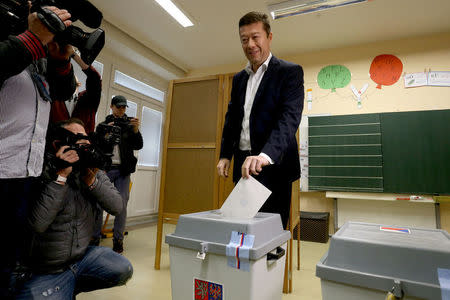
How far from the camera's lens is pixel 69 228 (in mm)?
1002

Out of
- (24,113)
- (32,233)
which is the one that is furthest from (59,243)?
(24,113)

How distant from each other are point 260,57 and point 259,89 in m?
0.15

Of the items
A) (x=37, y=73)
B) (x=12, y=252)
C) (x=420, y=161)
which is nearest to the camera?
(x=12, y=252)

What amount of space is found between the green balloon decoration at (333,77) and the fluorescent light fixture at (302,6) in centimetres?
114

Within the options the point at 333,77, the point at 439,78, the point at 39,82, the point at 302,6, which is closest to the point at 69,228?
the point at 39,82

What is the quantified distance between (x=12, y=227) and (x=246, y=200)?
73cm

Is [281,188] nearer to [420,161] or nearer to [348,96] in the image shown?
[420,161]

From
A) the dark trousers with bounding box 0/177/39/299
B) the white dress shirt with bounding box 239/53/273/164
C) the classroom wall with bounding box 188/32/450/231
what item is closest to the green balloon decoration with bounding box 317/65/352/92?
the classroom wall with bounding box 188/32/450/231

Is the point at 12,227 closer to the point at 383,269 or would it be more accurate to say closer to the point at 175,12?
the point at 383,269

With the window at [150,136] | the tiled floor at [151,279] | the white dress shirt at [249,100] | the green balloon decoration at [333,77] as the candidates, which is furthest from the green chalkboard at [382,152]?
the white dress shirt at [249,100]

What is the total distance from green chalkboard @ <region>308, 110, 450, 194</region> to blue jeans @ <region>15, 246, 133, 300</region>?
318 centimetres

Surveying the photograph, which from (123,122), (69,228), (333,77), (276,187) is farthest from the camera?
(333,77)

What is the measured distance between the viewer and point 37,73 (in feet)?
2.98

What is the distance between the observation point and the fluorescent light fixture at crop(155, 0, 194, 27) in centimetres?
306
